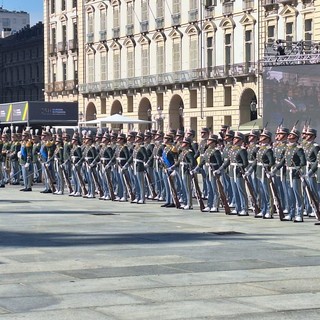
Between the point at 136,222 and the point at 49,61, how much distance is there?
215ft

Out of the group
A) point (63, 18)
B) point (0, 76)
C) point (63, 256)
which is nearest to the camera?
point (63, 256)

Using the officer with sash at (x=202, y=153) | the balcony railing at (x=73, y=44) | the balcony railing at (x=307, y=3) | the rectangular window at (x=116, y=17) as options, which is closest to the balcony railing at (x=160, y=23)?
the rectangular window at (x=116, y=17)

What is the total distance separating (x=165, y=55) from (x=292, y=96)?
3479 centimetres

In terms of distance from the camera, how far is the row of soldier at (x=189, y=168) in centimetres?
2095

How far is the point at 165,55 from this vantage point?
6712 cm

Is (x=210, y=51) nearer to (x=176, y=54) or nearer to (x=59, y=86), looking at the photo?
(x=176, y=54)

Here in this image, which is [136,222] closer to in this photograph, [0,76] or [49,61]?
[49,61]

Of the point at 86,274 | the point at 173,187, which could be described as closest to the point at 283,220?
the point at 173,187

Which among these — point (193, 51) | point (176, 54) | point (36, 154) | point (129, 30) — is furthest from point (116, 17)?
point (36, 154)

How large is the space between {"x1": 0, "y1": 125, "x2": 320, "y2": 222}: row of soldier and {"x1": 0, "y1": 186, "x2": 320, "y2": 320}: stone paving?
74cm

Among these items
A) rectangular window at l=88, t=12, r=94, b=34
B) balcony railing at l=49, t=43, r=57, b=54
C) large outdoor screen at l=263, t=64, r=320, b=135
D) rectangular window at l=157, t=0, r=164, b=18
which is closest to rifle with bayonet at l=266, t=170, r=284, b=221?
large outdoor screen at l=263, t=64, r=320, b=135

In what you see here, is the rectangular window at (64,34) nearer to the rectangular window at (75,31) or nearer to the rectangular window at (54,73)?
the rectangular window at (75,31)

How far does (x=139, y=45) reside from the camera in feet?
231

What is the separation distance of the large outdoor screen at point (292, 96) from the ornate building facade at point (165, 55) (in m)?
18.5
